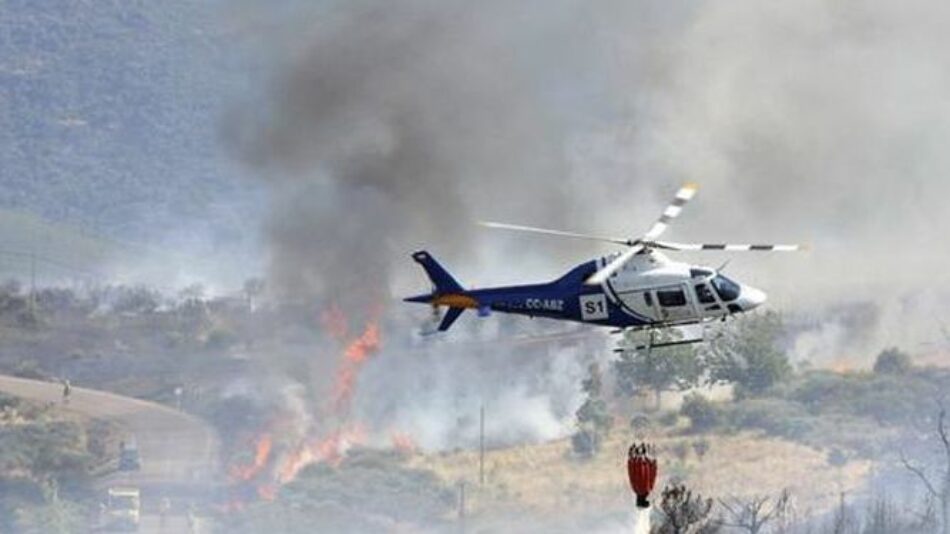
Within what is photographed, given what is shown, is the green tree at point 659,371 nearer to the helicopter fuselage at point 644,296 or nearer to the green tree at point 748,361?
the green tree at point 748,361

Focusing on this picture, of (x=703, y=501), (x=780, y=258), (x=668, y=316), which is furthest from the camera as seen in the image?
(x=780, y=258)

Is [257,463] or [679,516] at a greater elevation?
[257,463]

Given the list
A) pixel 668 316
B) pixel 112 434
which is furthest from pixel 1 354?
pixel 668 316

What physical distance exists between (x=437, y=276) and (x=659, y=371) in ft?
181

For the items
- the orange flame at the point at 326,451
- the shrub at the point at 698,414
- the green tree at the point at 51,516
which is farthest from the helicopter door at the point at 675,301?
the green tree at the point at 51,516

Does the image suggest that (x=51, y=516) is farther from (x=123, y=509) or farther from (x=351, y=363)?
(x=351, y=363)

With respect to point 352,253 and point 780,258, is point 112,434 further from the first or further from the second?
point 780,258

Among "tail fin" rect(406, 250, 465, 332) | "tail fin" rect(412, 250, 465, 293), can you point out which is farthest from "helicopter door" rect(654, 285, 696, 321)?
"tail fin" rect(412, 250, 465, 293)

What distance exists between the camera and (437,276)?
93.3 metres

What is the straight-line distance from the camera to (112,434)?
15112cm

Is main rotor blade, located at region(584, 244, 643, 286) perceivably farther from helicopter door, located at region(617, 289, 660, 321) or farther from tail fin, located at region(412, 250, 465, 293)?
tail fin, located at region(412, 250, 465, 293)

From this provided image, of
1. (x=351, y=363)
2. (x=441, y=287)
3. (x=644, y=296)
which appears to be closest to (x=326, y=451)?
(x=351, y=363)

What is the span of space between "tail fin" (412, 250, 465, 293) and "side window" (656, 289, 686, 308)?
8100 mm

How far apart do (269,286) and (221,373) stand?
559 centimetres
